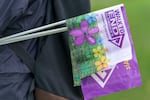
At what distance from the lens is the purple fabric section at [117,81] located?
1.11 metres

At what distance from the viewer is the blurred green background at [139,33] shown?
4.06ft

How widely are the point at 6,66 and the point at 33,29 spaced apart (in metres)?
0.18

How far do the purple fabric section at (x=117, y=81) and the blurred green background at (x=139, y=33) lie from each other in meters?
0.16

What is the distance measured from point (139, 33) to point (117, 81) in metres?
0.26

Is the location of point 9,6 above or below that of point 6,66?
above

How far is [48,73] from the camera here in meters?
1.18

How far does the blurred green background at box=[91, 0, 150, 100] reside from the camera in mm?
1238

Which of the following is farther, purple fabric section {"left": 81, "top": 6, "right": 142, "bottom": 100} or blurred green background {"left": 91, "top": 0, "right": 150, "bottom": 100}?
blurred green background {"left": 91, "top": 0, "right": 150, "bottom": 100}

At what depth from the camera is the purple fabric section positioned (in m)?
1.11

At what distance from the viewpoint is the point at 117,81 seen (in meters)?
1.12

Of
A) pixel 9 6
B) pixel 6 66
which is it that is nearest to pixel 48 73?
pixel 6 66

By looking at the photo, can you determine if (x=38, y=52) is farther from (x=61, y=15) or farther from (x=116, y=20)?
(x=116, y=20)

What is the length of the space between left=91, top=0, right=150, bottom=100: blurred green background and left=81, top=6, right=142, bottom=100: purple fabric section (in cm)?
16

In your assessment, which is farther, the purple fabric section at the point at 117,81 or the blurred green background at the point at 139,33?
the blurred green background at the point at 139,33
